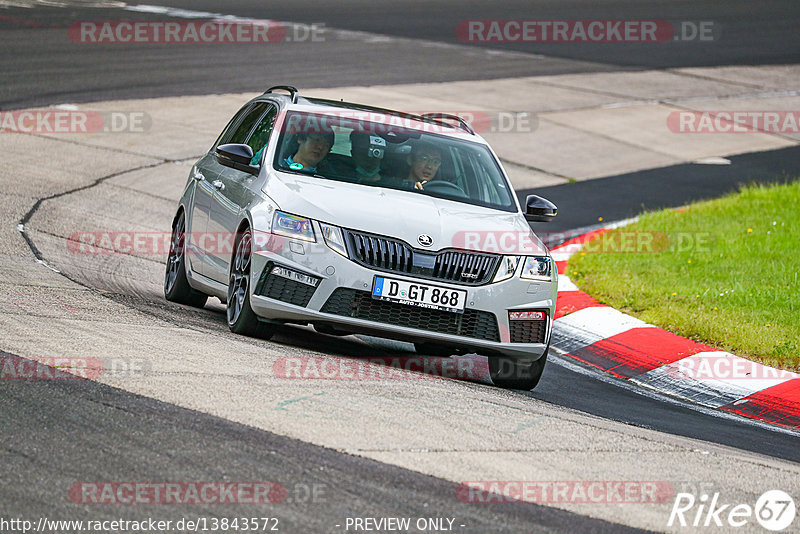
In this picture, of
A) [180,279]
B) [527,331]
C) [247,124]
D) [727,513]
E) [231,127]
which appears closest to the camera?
[727,513]

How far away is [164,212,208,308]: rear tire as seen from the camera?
9656 mm

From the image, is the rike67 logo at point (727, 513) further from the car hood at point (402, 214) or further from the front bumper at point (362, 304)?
the car hood at point (402, 214)

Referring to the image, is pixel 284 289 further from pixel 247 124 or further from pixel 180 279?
pixel 247 124

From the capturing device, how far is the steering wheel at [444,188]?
867 centimetres

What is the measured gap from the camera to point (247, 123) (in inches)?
388

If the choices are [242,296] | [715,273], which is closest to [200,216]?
[242,296]

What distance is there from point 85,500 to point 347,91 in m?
17.2

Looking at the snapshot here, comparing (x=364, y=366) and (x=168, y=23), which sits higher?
(x=168, y=23)

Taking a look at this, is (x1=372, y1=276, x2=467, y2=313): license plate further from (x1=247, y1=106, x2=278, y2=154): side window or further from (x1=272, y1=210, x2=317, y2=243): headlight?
(x1=247, y1=106, x2=278, y2=154): side window

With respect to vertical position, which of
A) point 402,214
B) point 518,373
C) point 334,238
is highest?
point 402,214

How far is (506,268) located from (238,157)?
2106 millimetres

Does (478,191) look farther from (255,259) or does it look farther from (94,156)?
(94,156)

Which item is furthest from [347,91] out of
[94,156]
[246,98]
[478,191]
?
[478,191]

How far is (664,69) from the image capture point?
2773 cm
